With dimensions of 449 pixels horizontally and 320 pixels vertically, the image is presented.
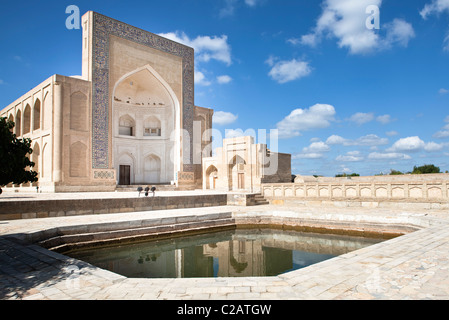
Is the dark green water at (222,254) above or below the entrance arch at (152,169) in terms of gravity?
below

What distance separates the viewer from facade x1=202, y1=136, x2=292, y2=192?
59.0 feet

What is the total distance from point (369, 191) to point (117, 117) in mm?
17630

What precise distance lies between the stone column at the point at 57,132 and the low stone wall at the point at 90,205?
8.03 m

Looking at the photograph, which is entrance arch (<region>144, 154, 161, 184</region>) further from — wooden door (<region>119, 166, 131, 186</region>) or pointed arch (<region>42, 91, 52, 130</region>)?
pointed arch (<region>42, 91, 52, 130</region>)

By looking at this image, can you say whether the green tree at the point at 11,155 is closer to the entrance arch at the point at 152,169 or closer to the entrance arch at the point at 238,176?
the entrance arch at the point at 238,176

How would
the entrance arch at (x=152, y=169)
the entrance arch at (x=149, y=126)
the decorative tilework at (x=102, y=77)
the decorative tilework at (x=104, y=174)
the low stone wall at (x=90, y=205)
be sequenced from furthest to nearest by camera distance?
the entrance arch at (x=152, y=169), the entrance arch at (x=149, y=126), the decorative tilework at (x=102, y=77), the decorative tilework at (x=104, y=174), the low stone wall at (x=90, y=205)

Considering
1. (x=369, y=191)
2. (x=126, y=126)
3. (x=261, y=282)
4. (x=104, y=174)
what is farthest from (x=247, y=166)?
(x=261, y=282)

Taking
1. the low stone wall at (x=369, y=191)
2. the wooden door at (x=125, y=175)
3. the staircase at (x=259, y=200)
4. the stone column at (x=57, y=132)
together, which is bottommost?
the staircase at (x=259, y=200)

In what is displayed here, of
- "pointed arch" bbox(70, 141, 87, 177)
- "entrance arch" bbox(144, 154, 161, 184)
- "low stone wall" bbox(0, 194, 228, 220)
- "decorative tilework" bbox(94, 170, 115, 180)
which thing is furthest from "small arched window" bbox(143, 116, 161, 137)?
"low stone wall" bbox(0, 194, 228, 220)

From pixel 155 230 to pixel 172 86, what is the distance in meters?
15.9

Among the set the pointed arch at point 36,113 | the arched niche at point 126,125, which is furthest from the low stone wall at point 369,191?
the pointed arch at point 36,113

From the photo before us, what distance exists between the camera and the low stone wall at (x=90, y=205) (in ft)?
27.1

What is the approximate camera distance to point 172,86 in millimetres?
21984

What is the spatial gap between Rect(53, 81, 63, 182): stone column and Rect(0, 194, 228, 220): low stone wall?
8029 millimetres
